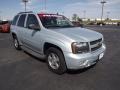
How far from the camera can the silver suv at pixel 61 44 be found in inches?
163

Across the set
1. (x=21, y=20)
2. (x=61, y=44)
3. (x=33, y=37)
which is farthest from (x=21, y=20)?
(x=61, y=44)

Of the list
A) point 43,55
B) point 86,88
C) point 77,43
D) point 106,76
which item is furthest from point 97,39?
point 43,55

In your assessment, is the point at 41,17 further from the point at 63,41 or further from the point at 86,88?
the point at 86,88

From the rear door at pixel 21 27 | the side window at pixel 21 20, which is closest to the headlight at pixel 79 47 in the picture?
the rear door at pixel 21 27

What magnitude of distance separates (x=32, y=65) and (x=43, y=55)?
68 centimetres

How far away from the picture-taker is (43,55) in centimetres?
529

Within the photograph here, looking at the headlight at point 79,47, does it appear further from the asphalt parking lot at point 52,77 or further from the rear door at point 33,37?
the rear door at point 33,37

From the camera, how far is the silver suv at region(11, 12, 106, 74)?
163 inches

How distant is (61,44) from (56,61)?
75 centimetres

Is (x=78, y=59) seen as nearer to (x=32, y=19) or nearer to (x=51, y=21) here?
(x=51, y=21)

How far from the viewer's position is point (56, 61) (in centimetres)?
476

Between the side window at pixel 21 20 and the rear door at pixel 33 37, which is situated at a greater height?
the side window at pixel 21 20

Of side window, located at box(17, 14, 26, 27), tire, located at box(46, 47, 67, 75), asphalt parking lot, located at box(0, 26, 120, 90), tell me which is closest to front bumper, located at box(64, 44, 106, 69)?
tire, located at box(46, 47, 67, 75)

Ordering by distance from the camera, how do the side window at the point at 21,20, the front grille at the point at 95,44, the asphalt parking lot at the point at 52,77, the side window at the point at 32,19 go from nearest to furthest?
1. the asphalt parking lot at the point at 52,77
2. the front grille at the point at 95,44
3. the side window at the point at 32,19
4. the side window at the point at 21,20
